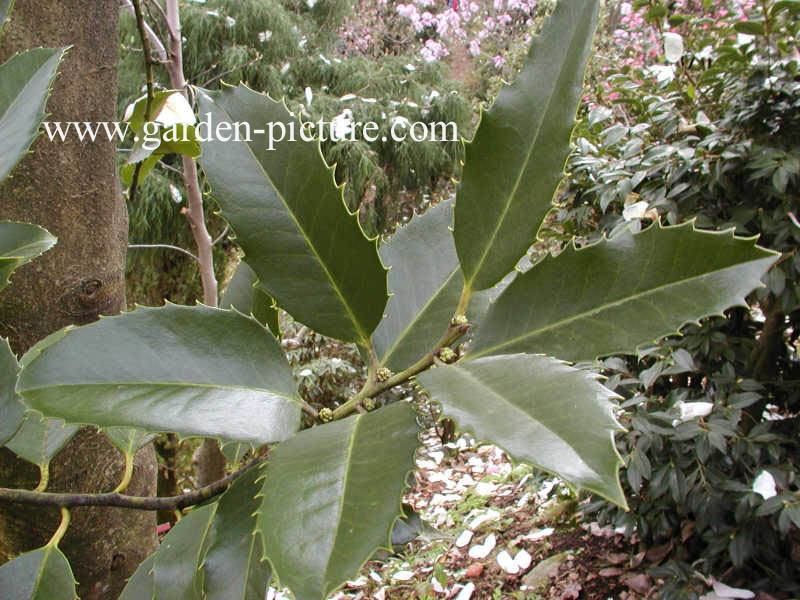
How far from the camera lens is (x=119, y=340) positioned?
29 centimetres

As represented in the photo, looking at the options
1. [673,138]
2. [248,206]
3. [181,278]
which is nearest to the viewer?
[248,206]

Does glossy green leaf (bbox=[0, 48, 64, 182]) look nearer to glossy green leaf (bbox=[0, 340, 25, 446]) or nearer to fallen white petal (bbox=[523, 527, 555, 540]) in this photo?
glossy green leaf (bbox=[0, 340, 25, 446])

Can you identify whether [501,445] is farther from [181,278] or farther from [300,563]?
[181,278]

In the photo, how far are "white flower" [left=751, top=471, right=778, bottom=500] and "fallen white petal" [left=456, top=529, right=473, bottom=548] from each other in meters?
1.04

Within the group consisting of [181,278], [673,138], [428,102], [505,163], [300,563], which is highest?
[505,163]

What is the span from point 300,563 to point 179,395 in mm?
111

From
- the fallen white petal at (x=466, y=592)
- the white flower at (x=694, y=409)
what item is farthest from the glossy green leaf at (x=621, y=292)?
the fallen white petal at (x=466, y=592)

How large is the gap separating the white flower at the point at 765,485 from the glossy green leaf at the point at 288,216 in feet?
3.88

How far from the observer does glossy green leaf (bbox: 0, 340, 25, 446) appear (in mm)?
364

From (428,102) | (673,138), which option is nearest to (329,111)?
(428,102)

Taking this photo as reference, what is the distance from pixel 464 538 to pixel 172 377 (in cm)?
192

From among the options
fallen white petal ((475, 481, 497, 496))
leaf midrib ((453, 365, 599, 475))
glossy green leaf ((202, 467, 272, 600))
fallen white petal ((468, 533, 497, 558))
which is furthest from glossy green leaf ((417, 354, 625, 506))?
fallen white petal ((475, 481, 497, 496))

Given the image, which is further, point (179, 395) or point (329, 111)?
point (329, 111)

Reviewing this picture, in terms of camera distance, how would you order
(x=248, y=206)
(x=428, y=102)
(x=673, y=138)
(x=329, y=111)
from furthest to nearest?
(x=428, y=102)
(x=329, y=111)
(x=673, y=138)
(x=248, y=206)
